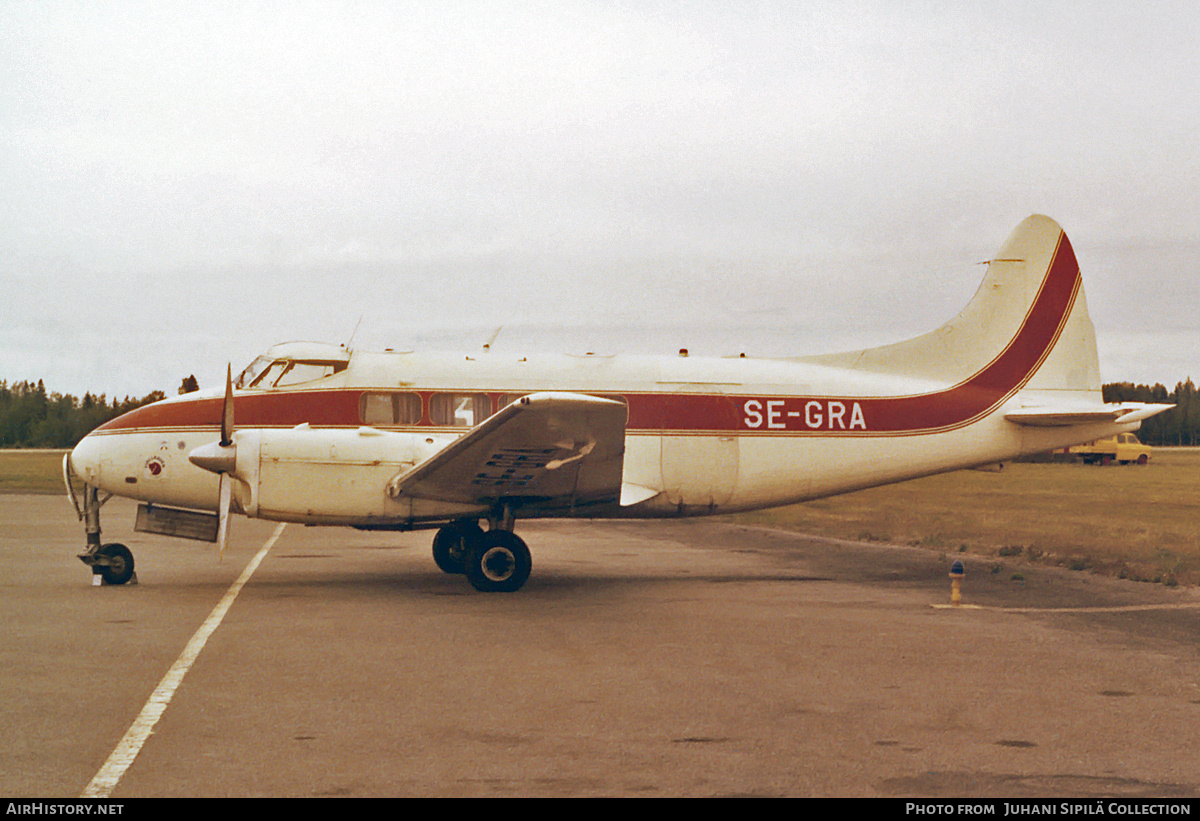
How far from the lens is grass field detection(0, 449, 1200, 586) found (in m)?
19.0

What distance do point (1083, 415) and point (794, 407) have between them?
4.88 metres

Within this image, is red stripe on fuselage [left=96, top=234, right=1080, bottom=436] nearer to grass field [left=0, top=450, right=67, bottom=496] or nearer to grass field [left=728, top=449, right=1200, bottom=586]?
grass field [left=728, top=449, right=1200, bottom=586]

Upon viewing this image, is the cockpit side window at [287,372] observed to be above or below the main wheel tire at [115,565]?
above

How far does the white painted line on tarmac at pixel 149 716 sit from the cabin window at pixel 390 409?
372 centimetres

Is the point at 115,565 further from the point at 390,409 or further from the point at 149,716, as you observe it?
the point at 149,716

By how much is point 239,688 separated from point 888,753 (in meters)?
4.78

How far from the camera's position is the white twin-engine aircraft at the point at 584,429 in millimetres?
13109

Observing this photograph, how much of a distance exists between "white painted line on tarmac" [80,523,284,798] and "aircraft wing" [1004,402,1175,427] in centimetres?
1273

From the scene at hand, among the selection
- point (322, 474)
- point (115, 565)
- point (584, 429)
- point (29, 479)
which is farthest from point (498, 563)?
point (29, 479)

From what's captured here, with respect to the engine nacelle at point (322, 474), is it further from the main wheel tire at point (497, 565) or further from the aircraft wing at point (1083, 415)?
the aircraft wing at point (1083, 415)

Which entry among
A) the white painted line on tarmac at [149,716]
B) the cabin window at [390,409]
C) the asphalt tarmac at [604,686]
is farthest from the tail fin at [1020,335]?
the white painted line on tarmac at [149,716]

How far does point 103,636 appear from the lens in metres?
9.88

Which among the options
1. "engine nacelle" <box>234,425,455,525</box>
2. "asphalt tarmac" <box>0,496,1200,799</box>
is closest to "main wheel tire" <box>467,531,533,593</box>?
"asphalt tarmac" <box>0,496,1200,799</box>
